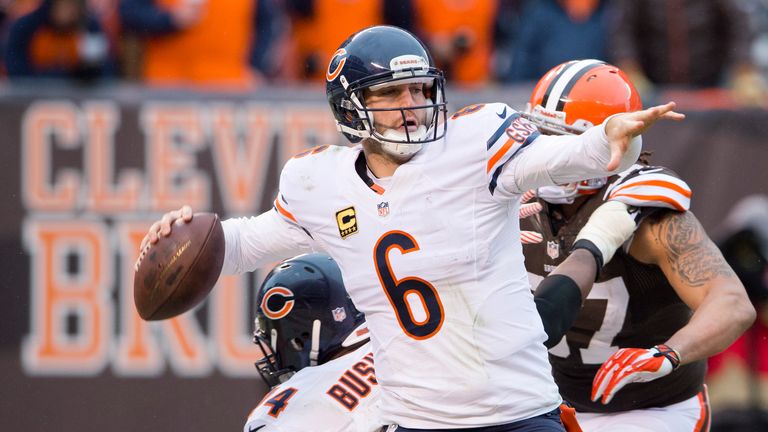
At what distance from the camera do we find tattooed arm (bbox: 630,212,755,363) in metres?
3.68

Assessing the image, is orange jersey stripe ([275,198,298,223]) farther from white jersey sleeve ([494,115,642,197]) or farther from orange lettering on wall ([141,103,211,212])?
orange lettering on wall ([141,103,211,212])

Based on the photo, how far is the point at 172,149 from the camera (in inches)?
260

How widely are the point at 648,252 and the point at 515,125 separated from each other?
847 millimetres

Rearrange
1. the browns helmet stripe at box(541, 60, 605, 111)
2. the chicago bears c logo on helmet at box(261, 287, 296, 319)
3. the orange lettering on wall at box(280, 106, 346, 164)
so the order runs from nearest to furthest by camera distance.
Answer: the chicago bears c logo on helmet at box(261, 287, 296, 319) → the browns helmet stripe at box(541, 60, 605, 111) → the orange lettering on wall at box(280, 106, 346, 164)

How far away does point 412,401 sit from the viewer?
3.30 meters

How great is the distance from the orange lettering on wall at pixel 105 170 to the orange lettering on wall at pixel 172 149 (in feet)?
0.36

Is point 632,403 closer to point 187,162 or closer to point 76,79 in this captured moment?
point 187,162

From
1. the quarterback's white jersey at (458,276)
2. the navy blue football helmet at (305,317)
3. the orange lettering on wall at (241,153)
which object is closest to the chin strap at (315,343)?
the navy blue football helmet at (305,317)

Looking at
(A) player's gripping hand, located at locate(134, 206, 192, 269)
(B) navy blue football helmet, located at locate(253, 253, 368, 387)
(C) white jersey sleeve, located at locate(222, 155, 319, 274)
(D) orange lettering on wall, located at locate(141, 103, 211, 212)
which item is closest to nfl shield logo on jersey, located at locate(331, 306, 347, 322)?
(B) navy blue football helmet, located at locate(253, 253, 368, 387)

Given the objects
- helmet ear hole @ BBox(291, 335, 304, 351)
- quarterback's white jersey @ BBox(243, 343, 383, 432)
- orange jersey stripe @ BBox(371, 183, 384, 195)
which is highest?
orange jersey stripe @ BBox(371, 183, 384, 195)

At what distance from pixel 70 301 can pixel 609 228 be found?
11.8 ft

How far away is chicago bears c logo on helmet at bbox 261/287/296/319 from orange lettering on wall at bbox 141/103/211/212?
9.15 feet

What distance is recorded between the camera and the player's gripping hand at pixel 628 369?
340 cm

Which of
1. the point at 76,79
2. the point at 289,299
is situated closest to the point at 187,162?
the point at 76,79
